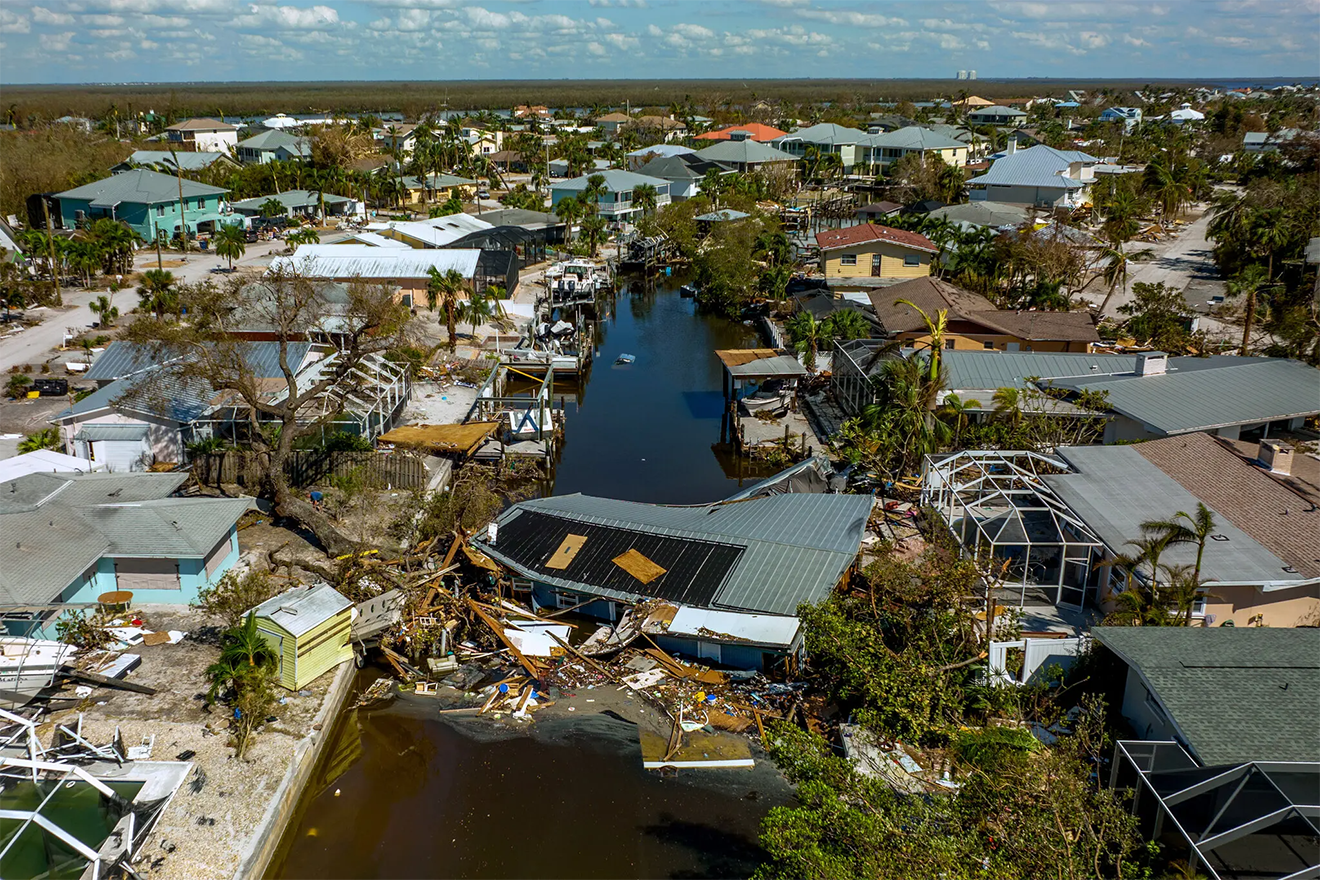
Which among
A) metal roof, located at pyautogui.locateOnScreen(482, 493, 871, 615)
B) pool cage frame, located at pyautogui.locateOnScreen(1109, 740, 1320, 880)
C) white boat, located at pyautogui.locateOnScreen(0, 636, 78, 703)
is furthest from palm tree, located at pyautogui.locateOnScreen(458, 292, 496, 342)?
pool cage frame, located at pyautogui.locateOnScreen(1109, 740, 1320, 880)

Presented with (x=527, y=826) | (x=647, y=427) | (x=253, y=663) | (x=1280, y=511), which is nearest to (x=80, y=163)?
(x=647, y=427)

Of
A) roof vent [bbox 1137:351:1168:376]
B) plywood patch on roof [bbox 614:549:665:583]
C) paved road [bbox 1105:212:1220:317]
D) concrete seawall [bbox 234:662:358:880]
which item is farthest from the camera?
paved road [bbox 1105:212:1220:317]

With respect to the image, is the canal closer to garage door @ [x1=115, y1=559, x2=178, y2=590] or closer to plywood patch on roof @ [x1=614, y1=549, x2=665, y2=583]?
plywood patch on roof @ [x1=614, y1=549, x2=665, y2=583]

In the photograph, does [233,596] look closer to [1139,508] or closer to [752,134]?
[1139,508]

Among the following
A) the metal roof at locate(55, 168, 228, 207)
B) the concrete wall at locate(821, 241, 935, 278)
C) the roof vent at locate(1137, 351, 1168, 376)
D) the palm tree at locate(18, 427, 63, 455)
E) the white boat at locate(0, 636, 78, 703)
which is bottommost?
the white boat at locate(0, 636, 78, 703)

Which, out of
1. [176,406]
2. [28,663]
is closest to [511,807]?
[28,663]

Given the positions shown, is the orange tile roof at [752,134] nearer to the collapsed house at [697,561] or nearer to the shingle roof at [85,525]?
the collapsed house at [697,561]
